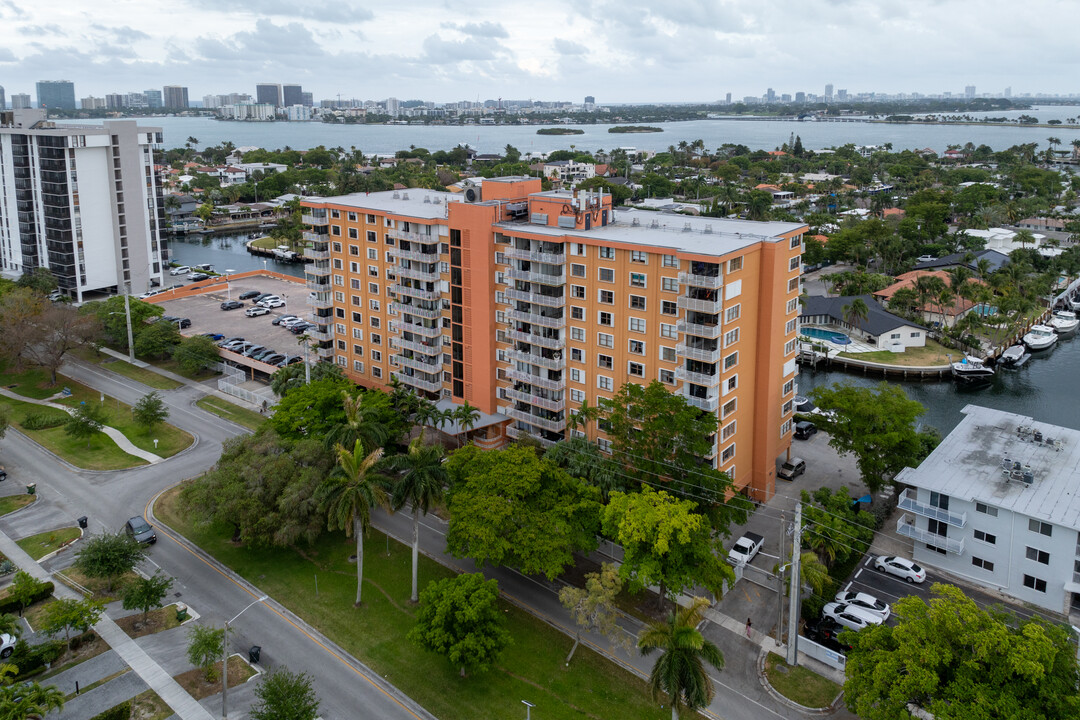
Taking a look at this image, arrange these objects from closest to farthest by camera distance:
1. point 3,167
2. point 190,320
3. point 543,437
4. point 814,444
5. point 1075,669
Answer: point 1075,669 < point 543,437 < point 814,444 < point 190,320 < point 3,167

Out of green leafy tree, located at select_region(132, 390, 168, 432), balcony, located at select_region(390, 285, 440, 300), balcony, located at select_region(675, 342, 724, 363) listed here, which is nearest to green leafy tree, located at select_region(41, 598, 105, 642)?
green leafy tree, located at select_region(132, 390, 168, 432)

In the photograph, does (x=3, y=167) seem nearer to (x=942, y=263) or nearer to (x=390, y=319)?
(x=390, y=319)

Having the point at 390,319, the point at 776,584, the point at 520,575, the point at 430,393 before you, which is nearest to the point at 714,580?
the point at 776,584

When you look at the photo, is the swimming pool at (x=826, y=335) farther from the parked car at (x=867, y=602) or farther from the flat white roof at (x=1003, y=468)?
the parked car at (x=867, y=602)

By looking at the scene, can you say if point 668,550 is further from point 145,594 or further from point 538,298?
point 145,594

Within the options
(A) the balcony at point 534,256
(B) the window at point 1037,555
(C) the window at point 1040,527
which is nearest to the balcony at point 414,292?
(A) the balcony at point 534,256

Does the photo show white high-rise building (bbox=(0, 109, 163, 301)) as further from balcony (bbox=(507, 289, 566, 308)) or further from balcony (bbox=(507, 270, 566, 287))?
balcony (bbox=(507, 270, 566, 287))

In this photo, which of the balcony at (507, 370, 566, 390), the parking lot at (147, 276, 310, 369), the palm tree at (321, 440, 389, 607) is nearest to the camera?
the palm tree at (321, 440, 389, 607)
